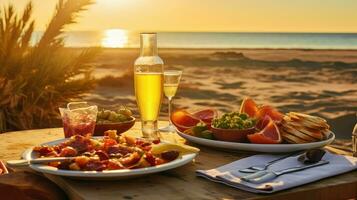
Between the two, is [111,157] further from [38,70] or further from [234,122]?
[38,70]

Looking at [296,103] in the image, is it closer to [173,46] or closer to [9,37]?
[9,37]

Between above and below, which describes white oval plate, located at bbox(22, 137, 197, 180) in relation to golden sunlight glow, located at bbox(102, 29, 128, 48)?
above

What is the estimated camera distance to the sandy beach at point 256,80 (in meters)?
19.5

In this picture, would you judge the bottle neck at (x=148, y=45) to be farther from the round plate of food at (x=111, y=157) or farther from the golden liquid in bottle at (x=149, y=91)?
the round plate of food at (x=111, y=157)

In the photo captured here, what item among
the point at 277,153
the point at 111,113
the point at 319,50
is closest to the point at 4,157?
the point at 111,113

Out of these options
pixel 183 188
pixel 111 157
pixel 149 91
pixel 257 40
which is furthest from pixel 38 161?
pixel 257 40

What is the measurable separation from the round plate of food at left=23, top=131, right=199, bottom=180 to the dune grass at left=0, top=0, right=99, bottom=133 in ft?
Result: 11.8

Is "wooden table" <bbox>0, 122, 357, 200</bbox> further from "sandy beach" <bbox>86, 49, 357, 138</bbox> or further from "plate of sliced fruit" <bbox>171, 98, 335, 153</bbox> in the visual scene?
"sandy beach" <bbox>86, 49, 357, 138</bbox>

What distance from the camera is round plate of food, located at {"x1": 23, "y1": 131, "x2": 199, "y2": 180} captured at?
6.86 feet

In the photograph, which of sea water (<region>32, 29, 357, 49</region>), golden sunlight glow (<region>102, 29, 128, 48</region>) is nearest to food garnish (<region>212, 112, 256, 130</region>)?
sea water (<region>32, 29, 357, 49</region>)

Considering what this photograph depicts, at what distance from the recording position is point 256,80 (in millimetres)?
26484

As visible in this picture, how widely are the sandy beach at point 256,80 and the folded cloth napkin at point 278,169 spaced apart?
10318mm

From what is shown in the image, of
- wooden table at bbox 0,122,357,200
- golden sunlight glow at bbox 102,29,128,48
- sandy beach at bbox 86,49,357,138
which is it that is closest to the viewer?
wooden table at bbox 0,122,357,200

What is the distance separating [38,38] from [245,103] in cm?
396
